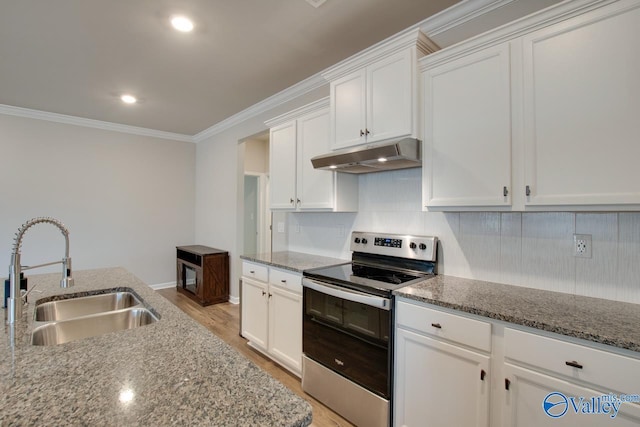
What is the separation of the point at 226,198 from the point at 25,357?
3850mm

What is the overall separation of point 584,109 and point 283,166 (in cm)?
228

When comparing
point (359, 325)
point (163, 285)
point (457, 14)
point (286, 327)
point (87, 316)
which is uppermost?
point (457, 14)

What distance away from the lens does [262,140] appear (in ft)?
18.5

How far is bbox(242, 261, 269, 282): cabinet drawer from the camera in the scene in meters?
2.73

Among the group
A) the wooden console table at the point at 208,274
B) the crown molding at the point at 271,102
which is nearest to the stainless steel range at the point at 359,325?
the crown molding at the point at 271,102

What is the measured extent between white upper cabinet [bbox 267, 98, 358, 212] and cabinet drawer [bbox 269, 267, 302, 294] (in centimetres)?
62

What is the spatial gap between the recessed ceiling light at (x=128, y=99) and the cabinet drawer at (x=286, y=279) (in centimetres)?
281

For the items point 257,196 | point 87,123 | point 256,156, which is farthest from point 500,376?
point 87,123

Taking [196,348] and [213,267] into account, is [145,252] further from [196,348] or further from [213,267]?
[196,348]

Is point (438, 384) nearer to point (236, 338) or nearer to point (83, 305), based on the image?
point (83, 305)

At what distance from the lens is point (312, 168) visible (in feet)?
9.13

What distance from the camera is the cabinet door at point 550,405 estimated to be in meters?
1.12

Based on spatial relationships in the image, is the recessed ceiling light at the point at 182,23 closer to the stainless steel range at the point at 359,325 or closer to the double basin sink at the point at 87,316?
the double basin sink at the point at 87,316

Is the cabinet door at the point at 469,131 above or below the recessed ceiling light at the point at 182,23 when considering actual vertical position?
below
